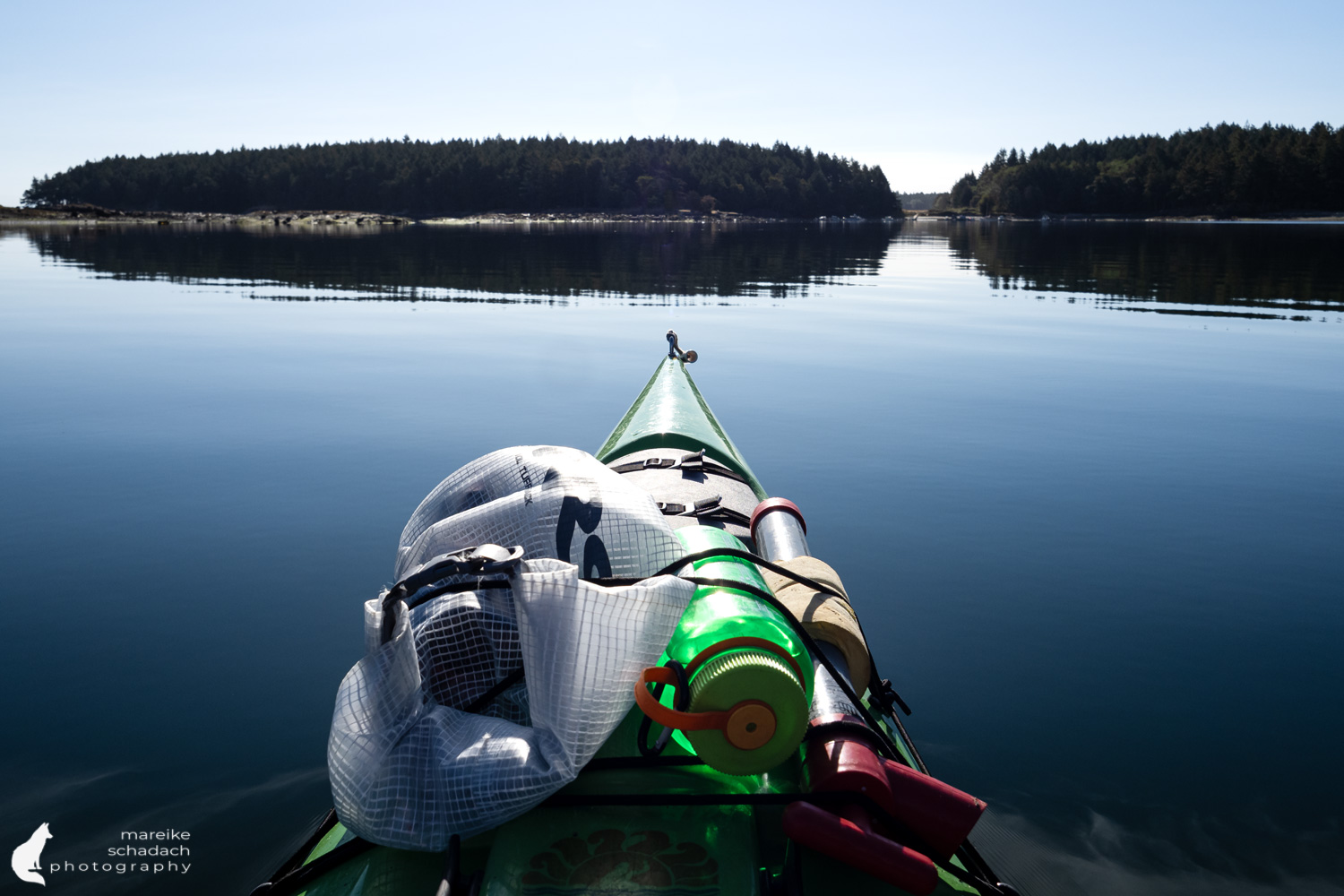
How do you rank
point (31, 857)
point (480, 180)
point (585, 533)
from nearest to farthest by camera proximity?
point (585, 533)
point (31, 857)
point (480, 180)

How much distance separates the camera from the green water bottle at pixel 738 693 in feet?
8.27

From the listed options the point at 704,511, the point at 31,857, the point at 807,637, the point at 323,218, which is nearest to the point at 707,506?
the point at 704,511

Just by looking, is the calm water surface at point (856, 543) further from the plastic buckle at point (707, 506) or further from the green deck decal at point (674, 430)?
the plastic buckle at point (707, 506)

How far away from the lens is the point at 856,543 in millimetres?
8250

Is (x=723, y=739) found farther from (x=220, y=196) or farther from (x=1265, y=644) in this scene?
(x=220, y=196)

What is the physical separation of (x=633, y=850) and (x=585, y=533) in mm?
1136

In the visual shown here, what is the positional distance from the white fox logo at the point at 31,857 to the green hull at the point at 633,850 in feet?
7.03

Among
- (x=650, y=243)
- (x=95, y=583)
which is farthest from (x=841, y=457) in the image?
(x=650, y=243)

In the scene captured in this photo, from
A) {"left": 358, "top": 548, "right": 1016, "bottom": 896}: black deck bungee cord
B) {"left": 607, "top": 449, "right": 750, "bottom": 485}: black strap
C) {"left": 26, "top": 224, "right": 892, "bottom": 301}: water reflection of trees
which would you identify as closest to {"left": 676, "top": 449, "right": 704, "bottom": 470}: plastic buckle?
{"left": 607, "top": 449, "right": 750, "bottom": 485}: black strap

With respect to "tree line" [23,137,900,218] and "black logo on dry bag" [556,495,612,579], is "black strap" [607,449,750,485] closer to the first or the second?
"black logo on dry bag" [556,495,612,579]

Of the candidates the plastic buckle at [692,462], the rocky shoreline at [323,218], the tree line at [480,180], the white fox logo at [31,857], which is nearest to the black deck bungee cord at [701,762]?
the white fox logo at [31,857]

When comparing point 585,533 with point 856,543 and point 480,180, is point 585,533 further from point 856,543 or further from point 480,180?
point 480,180

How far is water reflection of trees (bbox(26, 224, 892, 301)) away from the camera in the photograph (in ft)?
102

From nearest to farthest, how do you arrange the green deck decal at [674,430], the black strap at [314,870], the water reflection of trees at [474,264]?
1. the black strap at [314,870]
2. the green deck decal at [674,430]
3. the water reflection of trees at [474,264]
